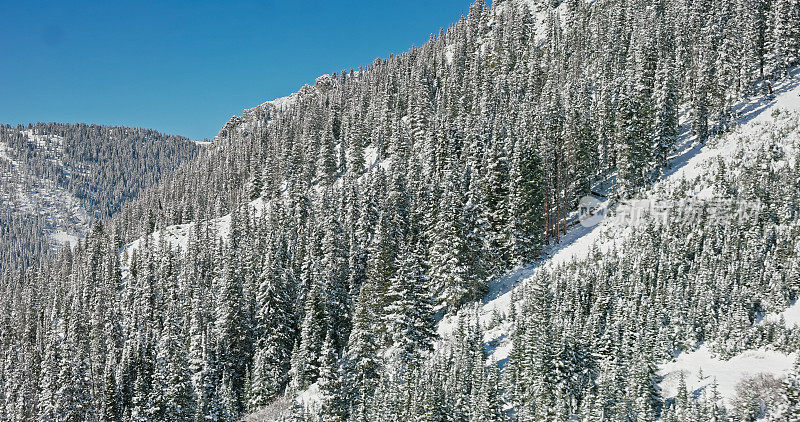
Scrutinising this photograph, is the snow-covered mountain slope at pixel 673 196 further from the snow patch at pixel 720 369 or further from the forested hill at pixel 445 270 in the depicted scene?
the forested hill at pixel 445 270

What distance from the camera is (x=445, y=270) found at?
166 ft

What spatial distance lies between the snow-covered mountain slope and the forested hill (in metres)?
1.16

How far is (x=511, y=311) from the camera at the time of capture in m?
42.4

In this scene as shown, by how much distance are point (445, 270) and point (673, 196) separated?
23.9m

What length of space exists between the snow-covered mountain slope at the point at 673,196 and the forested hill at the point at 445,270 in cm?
116

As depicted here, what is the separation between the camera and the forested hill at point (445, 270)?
109 ft

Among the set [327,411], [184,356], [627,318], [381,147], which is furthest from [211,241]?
[627,318]

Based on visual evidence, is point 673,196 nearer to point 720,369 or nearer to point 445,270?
point 720,369

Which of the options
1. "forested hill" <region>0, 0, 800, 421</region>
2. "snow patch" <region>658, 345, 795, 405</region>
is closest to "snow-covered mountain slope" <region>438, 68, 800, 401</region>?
"snow patch" <region>658, 345, 795, 405</region>

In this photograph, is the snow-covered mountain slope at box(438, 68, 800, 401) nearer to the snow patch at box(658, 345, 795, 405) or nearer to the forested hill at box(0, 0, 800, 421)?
the snow patch at box(658, 345, 795, 405)

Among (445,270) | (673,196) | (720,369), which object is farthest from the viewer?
(445,270)

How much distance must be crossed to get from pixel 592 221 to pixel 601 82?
99.0 ft

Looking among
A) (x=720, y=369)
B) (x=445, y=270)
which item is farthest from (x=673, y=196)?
(x=445, y=270)

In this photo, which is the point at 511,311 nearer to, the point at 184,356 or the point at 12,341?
the point at 184,356
